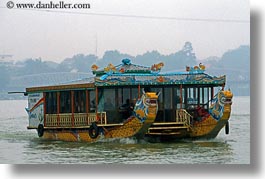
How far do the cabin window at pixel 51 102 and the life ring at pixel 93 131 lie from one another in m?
1.34

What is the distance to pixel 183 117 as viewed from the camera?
610 inches

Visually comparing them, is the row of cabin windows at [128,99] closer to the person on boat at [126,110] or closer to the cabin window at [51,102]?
the person on boat at [126,110]

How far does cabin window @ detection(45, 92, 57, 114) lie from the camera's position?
1647 cm

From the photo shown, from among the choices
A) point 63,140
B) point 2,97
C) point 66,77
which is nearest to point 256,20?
point 63,140

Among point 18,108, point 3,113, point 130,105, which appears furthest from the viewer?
point 3,113

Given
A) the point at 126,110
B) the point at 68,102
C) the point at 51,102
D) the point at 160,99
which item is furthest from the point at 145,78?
the point at 51,102

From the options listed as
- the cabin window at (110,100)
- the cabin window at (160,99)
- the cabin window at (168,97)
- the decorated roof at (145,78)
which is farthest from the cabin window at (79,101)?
the cabin window at (168,97)

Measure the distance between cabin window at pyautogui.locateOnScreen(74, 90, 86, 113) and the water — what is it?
61 centimetres

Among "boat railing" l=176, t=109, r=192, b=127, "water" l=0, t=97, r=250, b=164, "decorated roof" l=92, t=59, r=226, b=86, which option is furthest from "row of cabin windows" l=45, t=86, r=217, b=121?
"water" l=0, t=97, r=250, b=164

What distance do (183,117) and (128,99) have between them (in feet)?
3.26

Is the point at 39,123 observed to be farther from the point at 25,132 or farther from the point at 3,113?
the point at 3,113

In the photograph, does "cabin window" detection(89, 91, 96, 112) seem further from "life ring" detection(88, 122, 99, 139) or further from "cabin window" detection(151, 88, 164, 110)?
"cabin window" detection(151, 88, 164, 110)

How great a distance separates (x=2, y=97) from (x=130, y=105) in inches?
146

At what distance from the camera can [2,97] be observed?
18141 mm
